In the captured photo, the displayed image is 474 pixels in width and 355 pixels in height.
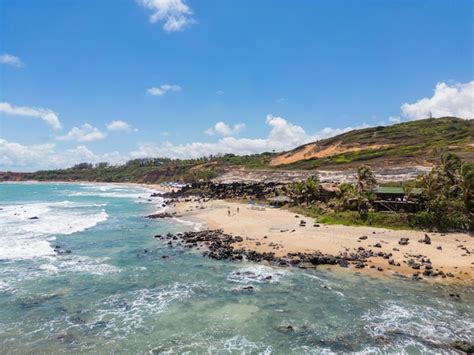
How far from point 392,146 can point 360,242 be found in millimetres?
103208

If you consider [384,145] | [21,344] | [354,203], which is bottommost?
[21,344]

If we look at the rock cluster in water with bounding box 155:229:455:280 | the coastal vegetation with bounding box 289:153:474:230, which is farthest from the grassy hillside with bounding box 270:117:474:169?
the rock cluster in water with bounding box 155:229:455:280

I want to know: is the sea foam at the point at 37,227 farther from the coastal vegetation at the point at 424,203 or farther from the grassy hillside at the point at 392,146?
the grassy hillside at the point at 392,146

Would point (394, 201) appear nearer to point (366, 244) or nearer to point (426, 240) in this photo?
point (426, 240)

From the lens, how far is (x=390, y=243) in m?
37.5

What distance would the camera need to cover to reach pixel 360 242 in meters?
38.4

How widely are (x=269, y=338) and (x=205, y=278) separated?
423 inches

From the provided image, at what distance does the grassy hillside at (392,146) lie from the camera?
10608 centimetres

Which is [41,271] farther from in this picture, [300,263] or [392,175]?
[392,175]

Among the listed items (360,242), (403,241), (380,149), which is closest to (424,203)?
(403,241)

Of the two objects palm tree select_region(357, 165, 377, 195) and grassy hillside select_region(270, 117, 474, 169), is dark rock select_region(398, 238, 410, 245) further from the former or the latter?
grassy hillside select_region(270, 117, 474, 169)

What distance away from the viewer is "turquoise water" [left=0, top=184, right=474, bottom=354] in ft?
64.8

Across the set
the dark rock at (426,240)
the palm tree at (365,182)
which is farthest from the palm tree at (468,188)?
the palm tree at (365,182)

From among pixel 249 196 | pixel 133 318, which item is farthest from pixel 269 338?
pixel 249 196
